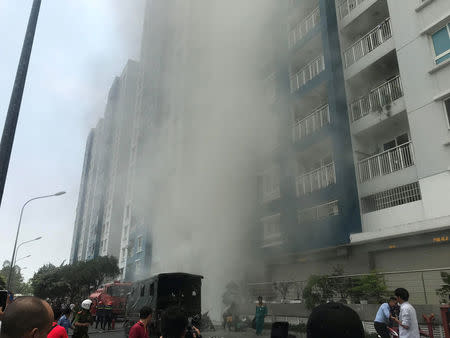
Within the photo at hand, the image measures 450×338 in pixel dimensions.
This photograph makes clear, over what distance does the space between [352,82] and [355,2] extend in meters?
3.21

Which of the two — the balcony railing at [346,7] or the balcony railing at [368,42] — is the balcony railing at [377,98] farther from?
the balcony railing at [346,7]

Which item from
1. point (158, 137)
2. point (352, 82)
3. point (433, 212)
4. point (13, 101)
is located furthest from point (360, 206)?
point (158, 137)

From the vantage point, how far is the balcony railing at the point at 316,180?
12375mm

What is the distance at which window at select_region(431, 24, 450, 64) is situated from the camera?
30.9 feet

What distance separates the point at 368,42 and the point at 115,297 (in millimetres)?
15046

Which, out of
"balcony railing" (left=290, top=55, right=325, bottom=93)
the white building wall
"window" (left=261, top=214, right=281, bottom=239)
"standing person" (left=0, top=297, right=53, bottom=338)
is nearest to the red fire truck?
"window" (left=261, top=214, right=281, bottom=239)

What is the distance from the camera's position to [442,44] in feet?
31.4

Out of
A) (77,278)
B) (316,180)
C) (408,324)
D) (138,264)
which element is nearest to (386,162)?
(316,180)

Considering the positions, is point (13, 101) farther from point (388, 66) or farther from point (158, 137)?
point (158, 137)

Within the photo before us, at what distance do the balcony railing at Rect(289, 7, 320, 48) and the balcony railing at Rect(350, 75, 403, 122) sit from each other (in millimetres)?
4289

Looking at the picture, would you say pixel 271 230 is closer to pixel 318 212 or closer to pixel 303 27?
pixel 318 212

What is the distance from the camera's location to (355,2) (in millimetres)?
13297

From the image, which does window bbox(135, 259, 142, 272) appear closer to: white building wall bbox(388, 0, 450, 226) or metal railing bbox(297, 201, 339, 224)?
metal railing bbox(297, 201, 339, 224)

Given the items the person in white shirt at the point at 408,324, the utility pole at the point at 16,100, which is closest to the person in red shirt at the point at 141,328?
the utility pole at the point at 16,100
